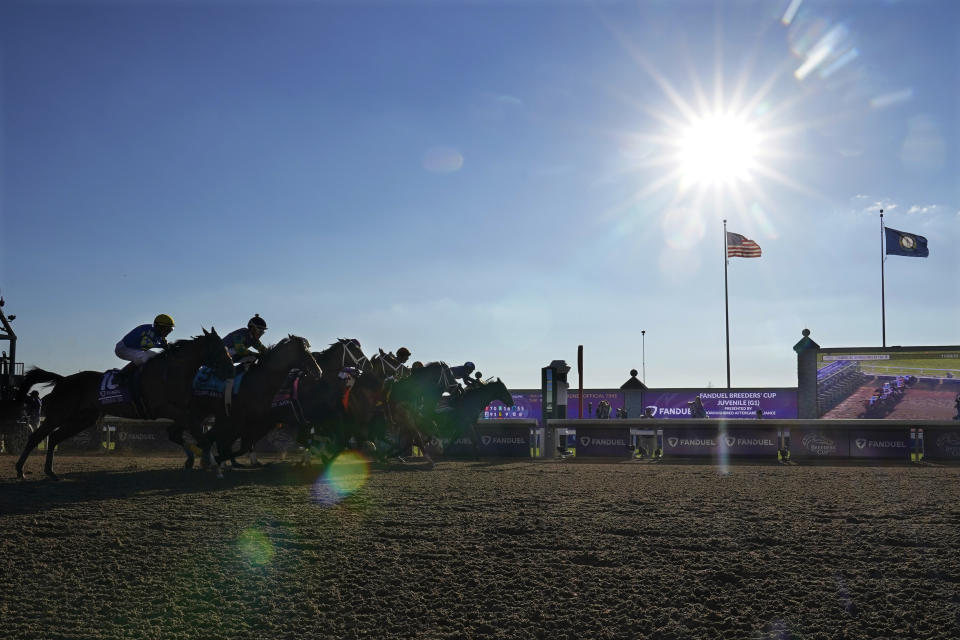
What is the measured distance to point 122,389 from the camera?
12422 mm

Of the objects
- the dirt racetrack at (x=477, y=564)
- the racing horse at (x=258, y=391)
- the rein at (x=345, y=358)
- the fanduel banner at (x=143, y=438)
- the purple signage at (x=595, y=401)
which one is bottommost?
the fanduel banner at (x=143, y=438)

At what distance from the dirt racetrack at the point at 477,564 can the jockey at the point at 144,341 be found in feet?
10.3

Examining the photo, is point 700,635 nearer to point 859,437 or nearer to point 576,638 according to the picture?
point 576,638

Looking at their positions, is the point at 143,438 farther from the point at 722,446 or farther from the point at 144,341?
the point at 722,446

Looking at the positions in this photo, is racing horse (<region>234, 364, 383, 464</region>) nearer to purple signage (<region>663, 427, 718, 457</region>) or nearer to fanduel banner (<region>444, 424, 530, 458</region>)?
fanduel banner (<region>444, 424, 530, 458</region>)

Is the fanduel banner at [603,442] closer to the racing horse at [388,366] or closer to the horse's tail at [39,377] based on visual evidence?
the racing horse at [388,366]

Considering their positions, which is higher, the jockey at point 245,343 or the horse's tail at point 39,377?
the jockey at point 245,343

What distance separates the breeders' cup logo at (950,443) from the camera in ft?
65.0

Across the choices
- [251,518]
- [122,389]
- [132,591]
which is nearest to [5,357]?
[122,389]

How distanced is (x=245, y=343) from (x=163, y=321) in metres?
1.43

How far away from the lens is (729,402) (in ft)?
116

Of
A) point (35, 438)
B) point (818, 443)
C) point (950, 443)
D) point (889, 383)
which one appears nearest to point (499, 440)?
point (818, 443)

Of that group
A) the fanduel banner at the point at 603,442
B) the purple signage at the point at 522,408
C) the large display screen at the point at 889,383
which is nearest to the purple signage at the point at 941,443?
the fanduel banner at the point at 603,442

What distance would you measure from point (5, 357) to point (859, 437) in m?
25.8
